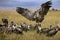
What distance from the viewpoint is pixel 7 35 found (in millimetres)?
12016

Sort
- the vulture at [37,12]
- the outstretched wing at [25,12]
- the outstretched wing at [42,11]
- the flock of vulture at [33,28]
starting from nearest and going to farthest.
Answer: the flock of vulture at [33,28] → the outstretched wing at [42,11] → the vulture at [37,12] → the outstretched wing at [25,12]

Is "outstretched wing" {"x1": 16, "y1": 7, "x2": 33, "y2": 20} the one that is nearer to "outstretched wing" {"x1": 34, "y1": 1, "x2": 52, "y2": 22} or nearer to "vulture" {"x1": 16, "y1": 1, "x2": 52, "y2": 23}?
"vulture" {"x1": 16, "y1": 1, "x2": 52, "y2": 23}

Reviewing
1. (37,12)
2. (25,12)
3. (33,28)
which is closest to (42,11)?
(37,12)

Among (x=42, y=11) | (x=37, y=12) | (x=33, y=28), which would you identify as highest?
(x=42, y=11)

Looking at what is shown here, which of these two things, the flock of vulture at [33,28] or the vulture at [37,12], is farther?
the vulture at [37,12]

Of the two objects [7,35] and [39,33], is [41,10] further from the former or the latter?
[7,35]

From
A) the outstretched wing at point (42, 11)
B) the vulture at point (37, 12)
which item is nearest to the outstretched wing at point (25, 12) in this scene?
the vulture at point (37, 12)

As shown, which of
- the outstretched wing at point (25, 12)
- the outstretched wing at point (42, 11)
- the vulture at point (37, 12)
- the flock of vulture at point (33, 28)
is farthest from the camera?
the outstretched wing at point (25, 12)

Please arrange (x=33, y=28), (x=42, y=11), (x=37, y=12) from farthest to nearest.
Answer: (x=37, y=12) < (x=33, y=28) < (x=42, y=11)

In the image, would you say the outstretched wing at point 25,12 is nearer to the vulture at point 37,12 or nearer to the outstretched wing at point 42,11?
the vulture at point 37,12

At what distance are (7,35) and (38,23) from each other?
3.00 meters

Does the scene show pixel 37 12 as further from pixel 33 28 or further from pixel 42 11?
pixel 33 28

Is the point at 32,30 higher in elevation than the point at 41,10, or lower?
lower

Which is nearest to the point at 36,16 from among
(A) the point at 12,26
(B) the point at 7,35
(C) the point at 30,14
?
(C) the point at 30,14
